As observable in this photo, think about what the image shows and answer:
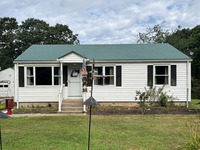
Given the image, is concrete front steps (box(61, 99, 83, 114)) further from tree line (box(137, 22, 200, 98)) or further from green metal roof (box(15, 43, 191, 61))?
tree line (box(137, 22, 200, 98))

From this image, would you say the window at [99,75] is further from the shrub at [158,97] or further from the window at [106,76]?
the shrub at [158,97]

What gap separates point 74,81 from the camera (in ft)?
37.7

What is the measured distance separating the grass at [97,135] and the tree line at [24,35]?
27058mm

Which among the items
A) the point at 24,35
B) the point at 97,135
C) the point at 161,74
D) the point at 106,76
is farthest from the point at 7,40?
the point at 97,135

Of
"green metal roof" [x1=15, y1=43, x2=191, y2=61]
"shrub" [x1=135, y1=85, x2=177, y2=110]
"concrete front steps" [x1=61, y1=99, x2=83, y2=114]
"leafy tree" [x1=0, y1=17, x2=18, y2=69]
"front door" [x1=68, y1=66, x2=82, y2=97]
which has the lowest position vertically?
"concrete front steps" [x1=61, y1=99, x2=83, y2=114]

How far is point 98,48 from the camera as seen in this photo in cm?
1277

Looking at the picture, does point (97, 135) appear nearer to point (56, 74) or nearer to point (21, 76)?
point (56, 74)

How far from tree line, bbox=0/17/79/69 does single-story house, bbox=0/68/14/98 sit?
9.51 meters

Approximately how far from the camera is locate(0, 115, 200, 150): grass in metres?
Result: 4.54

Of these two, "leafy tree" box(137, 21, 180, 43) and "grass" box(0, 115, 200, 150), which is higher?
"leafy tree" box(137, 21, 180, 43)

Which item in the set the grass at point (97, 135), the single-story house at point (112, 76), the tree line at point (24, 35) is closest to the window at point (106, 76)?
the single-story house at point (112, 76)

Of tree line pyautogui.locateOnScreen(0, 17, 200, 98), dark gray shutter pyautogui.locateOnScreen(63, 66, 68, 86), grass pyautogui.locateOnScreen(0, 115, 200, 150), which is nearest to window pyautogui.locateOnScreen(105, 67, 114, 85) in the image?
dark gray shutter pyautogui.locateOnScreen(63, 66, 68, 86)

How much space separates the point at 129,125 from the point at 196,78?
2406 centimetres

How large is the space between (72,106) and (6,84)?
14290 mm
